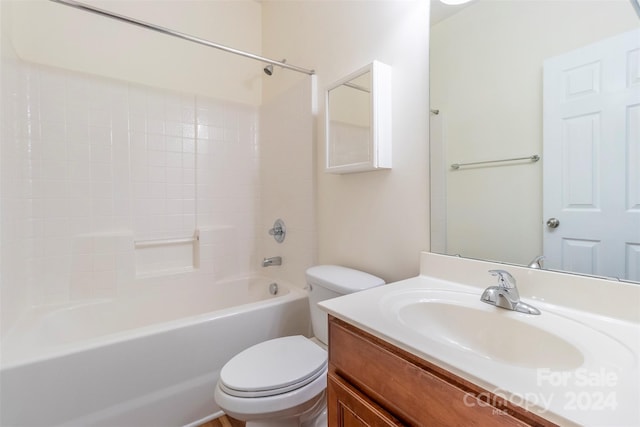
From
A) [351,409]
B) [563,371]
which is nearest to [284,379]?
[351,409]

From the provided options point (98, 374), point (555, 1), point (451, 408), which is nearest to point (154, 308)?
point (98, 374)

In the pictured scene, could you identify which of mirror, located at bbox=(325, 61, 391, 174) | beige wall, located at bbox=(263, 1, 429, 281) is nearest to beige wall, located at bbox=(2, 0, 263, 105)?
beige wall, located at bbox=(263, 1, 429, 281)

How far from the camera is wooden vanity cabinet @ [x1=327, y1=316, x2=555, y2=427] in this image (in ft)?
1.57

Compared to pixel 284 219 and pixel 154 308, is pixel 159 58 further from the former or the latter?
pixel 154 308

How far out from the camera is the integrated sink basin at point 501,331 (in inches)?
23.2

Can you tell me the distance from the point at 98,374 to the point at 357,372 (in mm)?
1101

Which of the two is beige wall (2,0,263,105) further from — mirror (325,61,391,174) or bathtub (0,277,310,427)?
bathtub (0,277,310,427)

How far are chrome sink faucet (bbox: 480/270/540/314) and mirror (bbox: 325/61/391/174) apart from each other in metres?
0.65

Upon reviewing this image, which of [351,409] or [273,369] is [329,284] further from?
[351,409]

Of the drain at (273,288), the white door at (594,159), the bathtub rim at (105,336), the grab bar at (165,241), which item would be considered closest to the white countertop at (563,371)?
the white door at (594,159)

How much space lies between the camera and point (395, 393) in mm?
625

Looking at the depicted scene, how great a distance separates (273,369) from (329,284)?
40cm

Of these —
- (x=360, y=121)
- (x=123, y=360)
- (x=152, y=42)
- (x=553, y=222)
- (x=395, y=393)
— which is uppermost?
(x=152, y=42)

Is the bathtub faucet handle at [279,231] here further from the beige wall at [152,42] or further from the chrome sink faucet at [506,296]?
the chrome sink faucet at [506,296]
